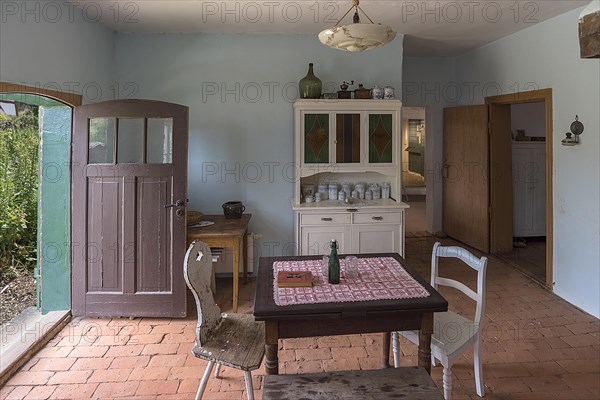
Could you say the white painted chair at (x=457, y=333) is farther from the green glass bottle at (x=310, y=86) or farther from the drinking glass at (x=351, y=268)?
the green glass bottle at (x=310, y=86)

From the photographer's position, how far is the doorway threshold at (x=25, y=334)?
2.62 meters

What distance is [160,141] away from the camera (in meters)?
3.36

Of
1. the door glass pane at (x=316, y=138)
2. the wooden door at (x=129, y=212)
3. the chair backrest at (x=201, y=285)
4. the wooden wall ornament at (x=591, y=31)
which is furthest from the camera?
the door glass pane at (x=316, y=138)

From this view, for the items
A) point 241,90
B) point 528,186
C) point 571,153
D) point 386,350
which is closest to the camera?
point 386,350

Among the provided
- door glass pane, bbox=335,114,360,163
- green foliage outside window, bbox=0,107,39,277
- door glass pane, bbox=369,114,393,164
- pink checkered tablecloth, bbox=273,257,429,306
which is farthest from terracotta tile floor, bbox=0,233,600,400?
door glass pane, bbox=335,114,360,163

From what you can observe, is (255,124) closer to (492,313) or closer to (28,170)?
(28,170)

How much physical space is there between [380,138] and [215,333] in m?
2.70

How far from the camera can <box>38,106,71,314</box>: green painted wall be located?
133 inches

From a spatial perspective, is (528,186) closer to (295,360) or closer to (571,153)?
(571,153)

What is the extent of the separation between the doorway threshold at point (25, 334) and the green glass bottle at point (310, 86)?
3.02 meters

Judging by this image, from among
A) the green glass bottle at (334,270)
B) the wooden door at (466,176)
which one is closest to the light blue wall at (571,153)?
the wooden door at (466,176)

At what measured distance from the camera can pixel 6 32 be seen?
8.34 ft

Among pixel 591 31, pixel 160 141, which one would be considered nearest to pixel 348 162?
pixel 160 141

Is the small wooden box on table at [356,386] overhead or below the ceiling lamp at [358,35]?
below
